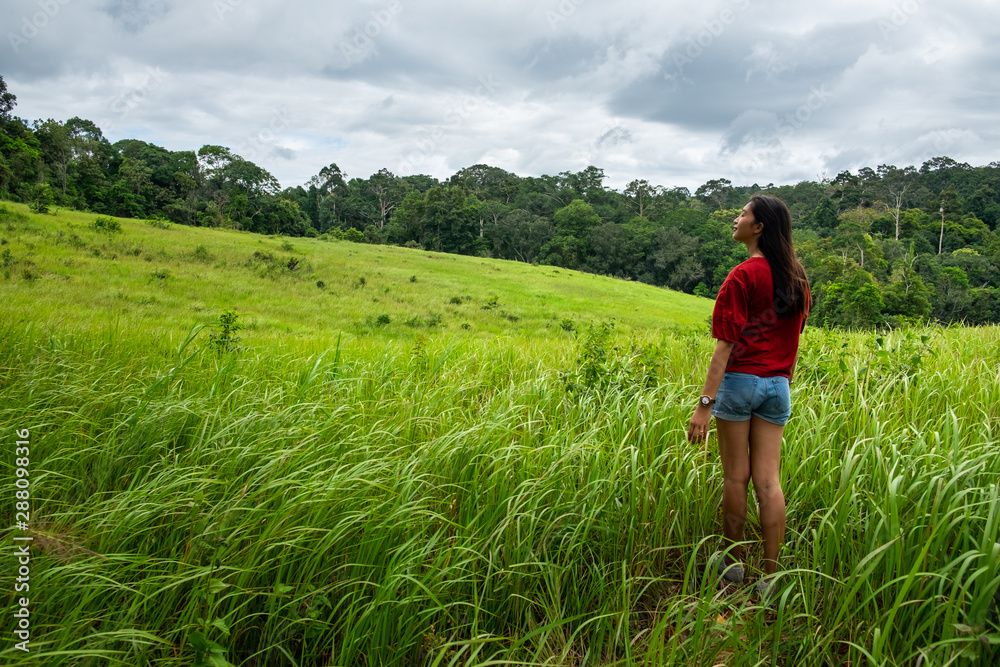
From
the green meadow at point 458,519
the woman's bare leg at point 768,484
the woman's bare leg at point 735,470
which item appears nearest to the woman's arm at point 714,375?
the woman's bare leg at point 735,470

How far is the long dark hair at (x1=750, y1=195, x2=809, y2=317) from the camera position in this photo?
2.66 m

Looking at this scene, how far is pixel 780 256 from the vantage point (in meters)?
2.68

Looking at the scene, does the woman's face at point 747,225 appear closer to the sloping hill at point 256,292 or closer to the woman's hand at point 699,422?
the woman's hand at point 699,422

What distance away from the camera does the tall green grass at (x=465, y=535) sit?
87.2 inches

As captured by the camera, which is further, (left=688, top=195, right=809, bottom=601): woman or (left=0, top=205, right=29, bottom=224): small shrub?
(left=0, top=205, right=29, bottom=224): small shrub

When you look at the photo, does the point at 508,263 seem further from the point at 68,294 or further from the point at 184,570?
the point at 184,570

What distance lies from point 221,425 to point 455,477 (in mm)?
1706

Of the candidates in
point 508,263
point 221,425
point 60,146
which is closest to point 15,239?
point 221,425

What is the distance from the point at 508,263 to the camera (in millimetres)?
35406

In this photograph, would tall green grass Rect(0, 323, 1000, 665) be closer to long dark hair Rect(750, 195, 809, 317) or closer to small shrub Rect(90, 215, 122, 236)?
long dark hair Rect(750, 195, 809, 317)

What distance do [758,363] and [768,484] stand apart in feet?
2.05

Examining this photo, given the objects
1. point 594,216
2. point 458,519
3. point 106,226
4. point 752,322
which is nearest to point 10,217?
point 106,226

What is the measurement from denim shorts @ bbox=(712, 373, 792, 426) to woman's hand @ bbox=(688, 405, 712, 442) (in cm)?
10

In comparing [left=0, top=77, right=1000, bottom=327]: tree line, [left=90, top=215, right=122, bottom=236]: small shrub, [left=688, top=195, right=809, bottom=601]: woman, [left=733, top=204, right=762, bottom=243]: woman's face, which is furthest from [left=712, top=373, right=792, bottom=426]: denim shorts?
[left=90, top=215, right=122, bottom=236]: small shrub
